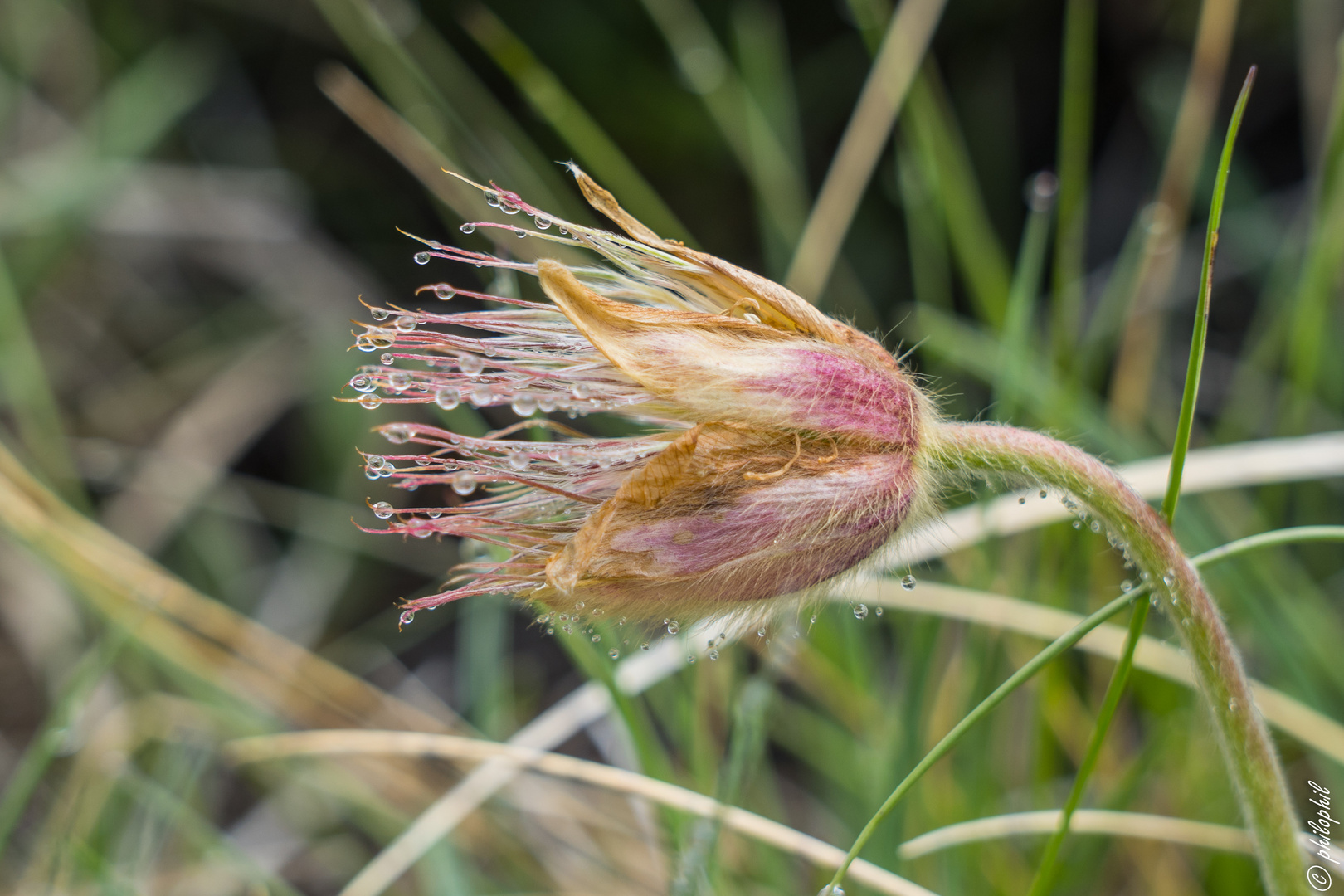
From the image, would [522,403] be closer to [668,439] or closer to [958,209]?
[668,439]

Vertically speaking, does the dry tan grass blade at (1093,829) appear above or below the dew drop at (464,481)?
below

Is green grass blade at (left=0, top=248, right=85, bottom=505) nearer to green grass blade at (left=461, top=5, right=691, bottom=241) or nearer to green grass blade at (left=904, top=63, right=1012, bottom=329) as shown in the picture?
green grass blade at (left=461, top=5, right=691, bottom=241)

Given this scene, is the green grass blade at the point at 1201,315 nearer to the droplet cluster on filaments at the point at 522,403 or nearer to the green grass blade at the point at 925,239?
the droplet cluster on filaments at the point at 522,403

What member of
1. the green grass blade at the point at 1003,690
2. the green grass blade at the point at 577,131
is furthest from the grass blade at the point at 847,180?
the green grass blade at the point at 1003,690

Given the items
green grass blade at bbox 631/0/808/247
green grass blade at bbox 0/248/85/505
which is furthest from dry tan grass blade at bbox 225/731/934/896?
green grass blade at bbox 631/0/808/247

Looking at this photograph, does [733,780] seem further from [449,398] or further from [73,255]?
[73,255]

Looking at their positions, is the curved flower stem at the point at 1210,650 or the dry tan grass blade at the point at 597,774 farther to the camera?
the dry tan grass blade at the point at 597,774

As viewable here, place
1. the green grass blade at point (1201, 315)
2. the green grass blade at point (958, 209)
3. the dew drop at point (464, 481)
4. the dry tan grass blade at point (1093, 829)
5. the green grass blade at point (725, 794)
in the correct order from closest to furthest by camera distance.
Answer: the green grass blade at point (1201, 315), the dew drop at point (464, 481), the green grass blade at point (725, 794), the dry tan grass blade at point (1093, 829), the green grass blade at point (958, 209)
